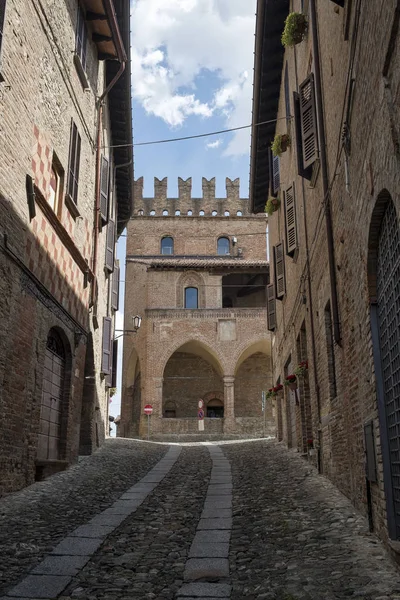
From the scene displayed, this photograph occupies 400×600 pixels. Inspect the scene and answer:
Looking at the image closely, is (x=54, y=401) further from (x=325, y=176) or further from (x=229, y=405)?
(x=229, y=405)

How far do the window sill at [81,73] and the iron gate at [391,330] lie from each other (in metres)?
8.35

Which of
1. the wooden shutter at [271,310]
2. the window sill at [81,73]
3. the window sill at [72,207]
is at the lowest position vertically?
the wooden shutter at [271,310]

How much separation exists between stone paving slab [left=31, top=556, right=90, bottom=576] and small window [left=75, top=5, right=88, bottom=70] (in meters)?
9.40

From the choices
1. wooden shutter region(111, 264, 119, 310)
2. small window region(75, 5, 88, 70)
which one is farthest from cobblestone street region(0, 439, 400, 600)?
wooden shutter region(111, 264, 119, 310)

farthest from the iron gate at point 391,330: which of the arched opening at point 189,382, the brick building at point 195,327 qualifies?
the arched opening at point 189,382

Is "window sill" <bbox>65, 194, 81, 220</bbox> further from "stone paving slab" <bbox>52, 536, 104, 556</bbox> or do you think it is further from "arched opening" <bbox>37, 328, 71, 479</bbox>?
"stone paving slab" <bbox>52, 536, 104, 556</bbox>

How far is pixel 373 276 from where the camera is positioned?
4895mm

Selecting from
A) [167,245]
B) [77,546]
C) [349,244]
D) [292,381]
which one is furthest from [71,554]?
[167,245]

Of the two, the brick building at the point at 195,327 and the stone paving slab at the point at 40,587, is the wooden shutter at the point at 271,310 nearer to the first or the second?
the brick building at the point at 195,327

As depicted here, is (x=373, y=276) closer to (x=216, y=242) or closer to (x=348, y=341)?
(x=348, y=341)

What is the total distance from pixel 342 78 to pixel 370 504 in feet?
14.2

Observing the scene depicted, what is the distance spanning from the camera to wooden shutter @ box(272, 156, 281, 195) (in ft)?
48.1

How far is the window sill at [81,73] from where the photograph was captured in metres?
10.9

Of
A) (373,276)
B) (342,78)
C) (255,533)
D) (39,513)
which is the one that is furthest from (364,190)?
(39,513)
